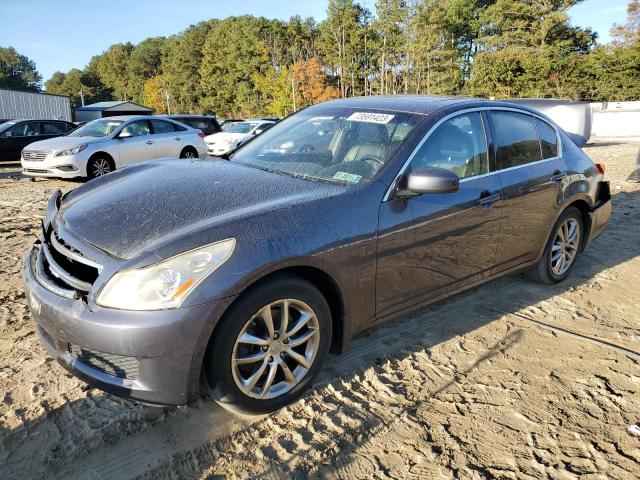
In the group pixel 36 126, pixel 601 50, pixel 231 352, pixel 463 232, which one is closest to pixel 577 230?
pixel 463 232

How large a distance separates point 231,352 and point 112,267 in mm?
672

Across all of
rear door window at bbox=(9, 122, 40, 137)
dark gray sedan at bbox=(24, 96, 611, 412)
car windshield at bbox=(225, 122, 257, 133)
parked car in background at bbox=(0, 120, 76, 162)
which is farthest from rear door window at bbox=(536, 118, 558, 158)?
rear door window at bbox=(9, 122, 40, 137)

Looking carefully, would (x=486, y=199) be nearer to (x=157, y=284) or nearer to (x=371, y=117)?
(x=371, y=117)

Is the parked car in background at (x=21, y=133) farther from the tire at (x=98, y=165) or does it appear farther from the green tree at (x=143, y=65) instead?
the green tree at (x=143, y=65)

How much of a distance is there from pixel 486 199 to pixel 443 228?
21.2 inches

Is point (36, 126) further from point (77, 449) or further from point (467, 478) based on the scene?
point (467, 478)

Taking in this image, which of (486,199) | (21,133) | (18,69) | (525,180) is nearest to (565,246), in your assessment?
(525,180)

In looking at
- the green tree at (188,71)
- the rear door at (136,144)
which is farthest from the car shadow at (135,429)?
the green tree at (188,71)

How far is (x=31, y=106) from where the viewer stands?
36875mm

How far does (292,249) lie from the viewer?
2.45m

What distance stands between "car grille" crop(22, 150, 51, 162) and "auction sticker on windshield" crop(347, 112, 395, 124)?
29.5 feet

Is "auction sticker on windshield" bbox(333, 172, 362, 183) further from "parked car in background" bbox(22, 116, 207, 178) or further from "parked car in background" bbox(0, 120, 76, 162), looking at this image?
"parked car in background" bbox(0, 120, 76, 162)

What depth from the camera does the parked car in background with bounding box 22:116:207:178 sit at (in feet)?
33.4

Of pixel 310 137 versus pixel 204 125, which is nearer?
pixel 310 137
